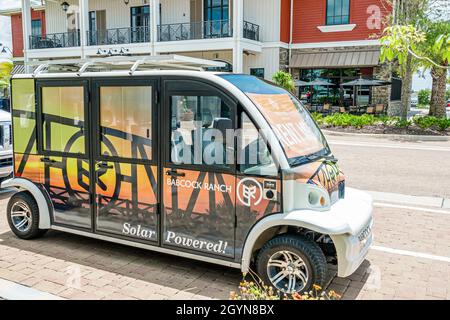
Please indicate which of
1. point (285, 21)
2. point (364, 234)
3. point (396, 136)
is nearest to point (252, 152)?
point (364, 234)

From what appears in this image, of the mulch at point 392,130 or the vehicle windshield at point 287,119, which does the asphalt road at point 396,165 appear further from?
the vehicle windshield at point 287,119

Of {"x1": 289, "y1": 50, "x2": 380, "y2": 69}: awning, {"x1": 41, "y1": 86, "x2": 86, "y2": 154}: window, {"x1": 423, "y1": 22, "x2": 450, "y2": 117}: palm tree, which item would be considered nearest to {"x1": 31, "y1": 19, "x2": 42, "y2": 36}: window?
{"x1": 289, "y1": 50, "x2": 380, "y2": 69}: awning

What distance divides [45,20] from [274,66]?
18850 mm

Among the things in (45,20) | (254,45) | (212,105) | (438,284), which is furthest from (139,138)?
(45,20)

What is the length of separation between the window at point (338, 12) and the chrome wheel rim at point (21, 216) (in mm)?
23848

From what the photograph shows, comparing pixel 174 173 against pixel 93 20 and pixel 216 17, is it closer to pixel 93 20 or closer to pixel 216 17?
pixel 216 17

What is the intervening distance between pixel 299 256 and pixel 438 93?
72.5 feet

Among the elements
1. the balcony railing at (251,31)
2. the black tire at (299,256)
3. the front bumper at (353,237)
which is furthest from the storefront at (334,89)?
the black tire at (299,256)

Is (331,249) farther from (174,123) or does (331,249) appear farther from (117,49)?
A: (117,49)

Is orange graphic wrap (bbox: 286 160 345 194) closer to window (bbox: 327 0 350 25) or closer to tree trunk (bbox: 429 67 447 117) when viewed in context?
tree trunk (bbox: 429 67 447 117)

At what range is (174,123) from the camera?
16.2ft

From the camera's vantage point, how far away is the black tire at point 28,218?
19.8 feet

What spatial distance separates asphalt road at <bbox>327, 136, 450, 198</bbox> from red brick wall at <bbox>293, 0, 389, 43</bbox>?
1054cm

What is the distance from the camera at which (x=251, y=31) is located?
26500 mm
